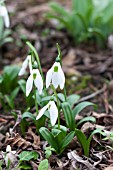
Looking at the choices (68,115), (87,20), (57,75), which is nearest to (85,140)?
Answer: (68,115)

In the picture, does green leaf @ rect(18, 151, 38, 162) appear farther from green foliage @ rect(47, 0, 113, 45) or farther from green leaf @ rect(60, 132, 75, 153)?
green foliage @ rect(47, 0, 113, 45)

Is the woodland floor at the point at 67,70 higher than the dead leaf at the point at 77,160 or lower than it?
higher

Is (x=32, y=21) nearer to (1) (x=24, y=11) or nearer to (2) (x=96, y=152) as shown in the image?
(1) (x=24, y=11)

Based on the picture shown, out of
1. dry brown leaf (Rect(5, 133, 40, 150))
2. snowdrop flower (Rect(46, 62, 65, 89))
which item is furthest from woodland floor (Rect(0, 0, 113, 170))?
snowdrop flower (Rect(46, 62, 65, 89))

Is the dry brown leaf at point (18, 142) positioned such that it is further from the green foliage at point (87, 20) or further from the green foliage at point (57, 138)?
the green foliage at point (87, 20)

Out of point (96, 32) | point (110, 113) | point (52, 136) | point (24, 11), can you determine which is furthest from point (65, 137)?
point (24, 11)

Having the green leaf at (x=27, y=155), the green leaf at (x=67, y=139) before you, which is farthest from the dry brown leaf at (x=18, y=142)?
the green leaf at (x=67, y=139)

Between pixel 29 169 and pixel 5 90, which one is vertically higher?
pixel 5 90
